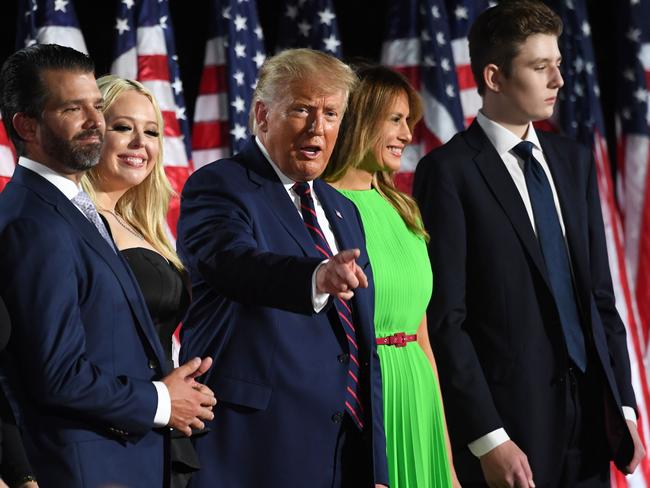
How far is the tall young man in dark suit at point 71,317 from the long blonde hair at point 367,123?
0.98 meters

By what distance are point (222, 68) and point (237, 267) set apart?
9.43 ft

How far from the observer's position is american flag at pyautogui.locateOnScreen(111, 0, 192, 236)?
4.66m

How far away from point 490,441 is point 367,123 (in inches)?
35.4

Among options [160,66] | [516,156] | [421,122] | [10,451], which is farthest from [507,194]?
[421,122]

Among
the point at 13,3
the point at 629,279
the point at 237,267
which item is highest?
the point at 13,3

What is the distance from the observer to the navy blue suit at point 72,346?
1977mm

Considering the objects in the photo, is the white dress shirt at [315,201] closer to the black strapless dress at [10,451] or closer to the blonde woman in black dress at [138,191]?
the blonde woman in black dress at [138,191]

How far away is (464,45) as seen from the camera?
5465 mm

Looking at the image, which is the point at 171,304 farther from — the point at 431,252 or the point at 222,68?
the point at 222,68

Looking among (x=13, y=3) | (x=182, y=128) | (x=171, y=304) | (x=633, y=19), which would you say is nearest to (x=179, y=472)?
(x=171, y=304)

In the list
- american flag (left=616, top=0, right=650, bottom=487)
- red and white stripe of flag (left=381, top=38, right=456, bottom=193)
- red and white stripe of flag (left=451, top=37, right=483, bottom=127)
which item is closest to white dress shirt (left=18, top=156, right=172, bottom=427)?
red and white stripe of flag (left=381, top=38, right=456, bottom=193)

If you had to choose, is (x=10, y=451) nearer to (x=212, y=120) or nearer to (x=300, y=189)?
(x=300, y=189)

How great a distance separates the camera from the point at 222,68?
16.3 feet

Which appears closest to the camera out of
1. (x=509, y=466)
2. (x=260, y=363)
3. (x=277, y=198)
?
(x=260, y=363)
